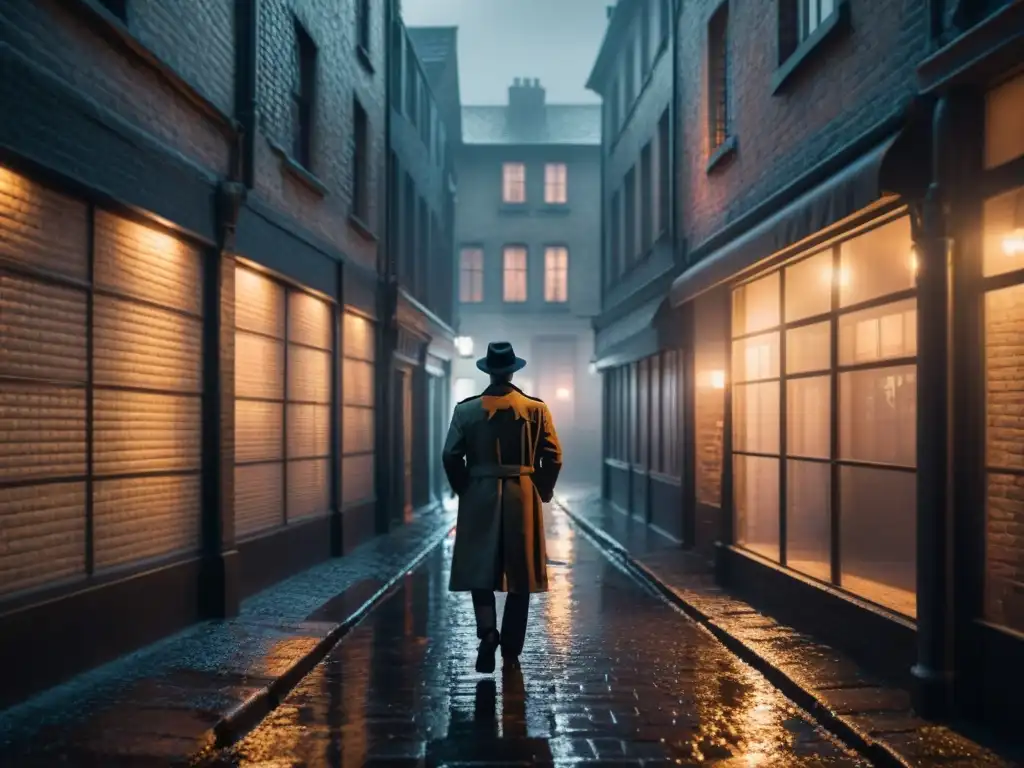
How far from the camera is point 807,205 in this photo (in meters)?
8.09

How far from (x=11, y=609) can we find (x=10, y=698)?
0.51 m

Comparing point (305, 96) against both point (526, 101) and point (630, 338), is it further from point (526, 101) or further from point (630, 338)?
point (526, 101)

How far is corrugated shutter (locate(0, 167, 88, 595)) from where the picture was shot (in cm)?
642

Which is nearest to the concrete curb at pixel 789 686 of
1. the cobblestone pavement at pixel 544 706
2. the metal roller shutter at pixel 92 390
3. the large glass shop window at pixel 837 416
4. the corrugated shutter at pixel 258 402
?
the cobblestone pavement at pixel 544 706

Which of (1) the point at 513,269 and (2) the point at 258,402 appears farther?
(1) the point at 513,269

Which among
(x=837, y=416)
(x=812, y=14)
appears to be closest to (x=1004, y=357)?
(x=837, y=416)

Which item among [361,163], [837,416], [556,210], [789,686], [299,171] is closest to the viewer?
[789,686]

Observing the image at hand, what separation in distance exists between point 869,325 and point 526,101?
3535 centimetres

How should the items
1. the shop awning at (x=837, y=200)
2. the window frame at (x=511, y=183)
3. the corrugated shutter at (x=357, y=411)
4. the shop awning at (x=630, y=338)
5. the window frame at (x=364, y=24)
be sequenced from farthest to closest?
1. the window frame at (x=511, y=183)
2. the shop awning at (x=630, y=338)
3. the window frame at (x=364, y=24)
4. the corrugated shutter at (x=357, y=411)
5. the shop awning at (x=837, y=200)

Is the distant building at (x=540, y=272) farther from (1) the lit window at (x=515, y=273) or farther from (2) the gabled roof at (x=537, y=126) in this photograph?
(2) the gabled roof at (x=537, y=126)

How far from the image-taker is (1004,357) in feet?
19.1

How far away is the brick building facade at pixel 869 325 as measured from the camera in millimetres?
5883

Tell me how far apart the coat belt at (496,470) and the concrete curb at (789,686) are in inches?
84.8

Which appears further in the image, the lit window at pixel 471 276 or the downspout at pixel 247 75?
the lit window at pixel 471 276
